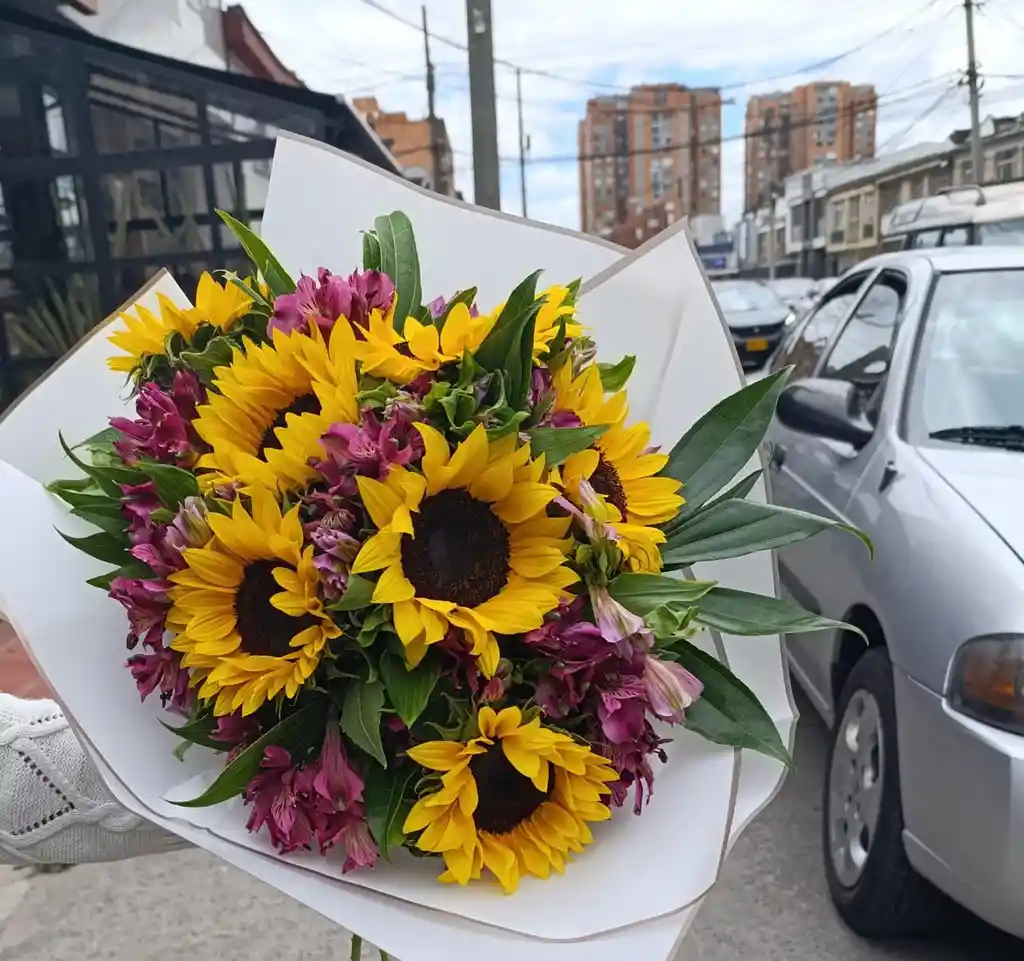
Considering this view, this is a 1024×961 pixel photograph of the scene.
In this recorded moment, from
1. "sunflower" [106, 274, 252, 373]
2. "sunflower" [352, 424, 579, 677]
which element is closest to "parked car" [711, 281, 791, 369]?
"sunflower" [106, 274, 252, 373]

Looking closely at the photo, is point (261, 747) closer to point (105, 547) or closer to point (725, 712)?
point (105, 547)

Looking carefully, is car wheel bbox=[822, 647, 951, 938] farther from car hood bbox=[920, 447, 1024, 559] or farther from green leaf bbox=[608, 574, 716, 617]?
green leaf bbox=[608, 574, 716, 617]

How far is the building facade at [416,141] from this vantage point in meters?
25.8

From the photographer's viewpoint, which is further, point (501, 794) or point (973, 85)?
point (973, 85)

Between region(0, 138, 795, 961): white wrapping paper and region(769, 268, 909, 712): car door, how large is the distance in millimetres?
1662

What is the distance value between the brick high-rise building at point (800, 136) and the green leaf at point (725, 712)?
62928 mm

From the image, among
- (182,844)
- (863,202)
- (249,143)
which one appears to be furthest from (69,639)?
(863,202)

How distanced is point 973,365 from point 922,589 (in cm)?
100

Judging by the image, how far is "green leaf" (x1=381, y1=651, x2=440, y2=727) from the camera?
35.0 inches

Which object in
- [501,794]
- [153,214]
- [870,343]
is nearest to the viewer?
[501,794]

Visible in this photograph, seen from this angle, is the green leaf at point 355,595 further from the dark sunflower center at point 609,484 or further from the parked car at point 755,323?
the parked car at point 755,323

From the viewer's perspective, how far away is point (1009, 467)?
8.71 ft

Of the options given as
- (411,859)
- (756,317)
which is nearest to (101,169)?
(411,859)

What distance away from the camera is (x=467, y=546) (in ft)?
3.04
